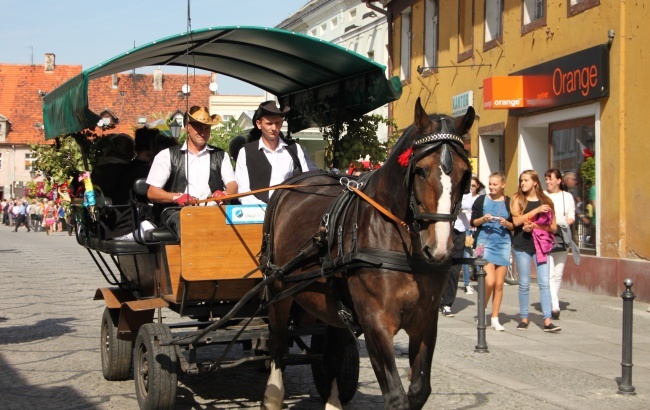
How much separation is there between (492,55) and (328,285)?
16119mm

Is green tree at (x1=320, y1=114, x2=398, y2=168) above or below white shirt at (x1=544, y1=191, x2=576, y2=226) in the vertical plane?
above

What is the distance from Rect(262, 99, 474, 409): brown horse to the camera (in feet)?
17.4

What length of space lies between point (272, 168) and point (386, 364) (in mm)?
2813

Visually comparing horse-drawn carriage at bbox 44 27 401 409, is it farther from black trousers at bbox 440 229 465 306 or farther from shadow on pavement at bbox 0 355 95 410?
black trousers at bbox 440 229 465 306

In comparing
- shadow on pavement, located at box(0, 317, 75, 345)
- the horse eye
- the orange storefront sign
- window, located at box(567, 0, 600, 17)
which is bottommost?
shadow on pavement, located at box(0, 317, 75, 345)

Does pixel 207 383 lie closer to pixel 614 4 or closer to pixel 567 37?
pixel 614 4

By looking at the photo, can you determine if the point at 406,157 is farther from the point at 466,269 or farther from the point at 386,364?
the point at 466,269

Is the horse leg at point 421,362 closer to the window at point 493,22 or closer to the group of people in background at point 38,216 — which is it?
the window at point 493,22

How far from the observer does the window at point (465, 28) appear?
22.8m

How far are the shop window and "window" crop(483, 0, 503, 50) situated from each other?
130 inches

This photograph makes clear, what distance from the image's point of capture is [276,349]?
722 centimetres

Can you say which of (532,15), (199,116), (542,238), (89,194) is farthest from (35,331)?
(532,15)

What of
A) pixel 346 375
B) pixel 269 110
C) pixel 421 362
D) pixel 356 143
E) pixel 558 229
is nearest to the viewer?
pixel 421 362

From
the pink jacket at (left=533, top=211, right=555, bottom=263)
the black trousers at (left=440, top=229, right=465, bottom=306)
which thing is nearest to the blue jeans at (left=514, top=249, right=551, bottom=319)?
the pink jacket at (left=533, top=211, right=555, bottom=263)
